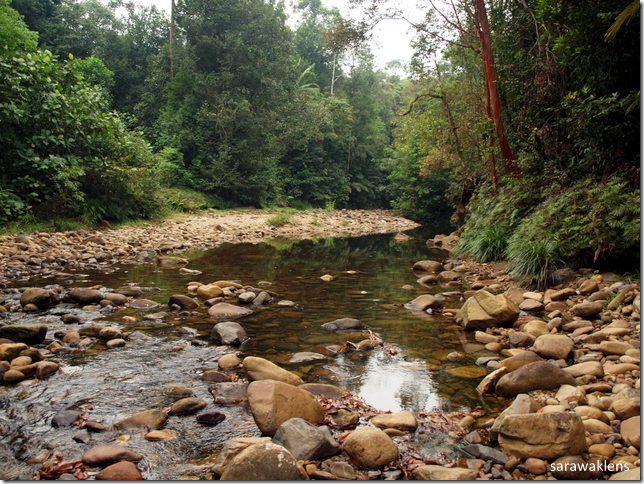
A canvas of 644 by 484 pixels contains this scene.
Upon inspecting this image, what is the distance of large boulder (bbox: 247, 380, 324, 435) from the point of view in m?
3.15

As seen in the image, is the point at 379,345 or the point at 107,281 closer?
the point at 379,345

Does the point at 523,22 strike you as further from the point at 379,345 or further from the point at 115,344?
the point at 115,344

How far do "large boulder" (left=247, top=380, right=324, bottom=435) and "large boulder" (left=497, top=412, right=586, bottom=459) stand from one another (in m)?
1.30

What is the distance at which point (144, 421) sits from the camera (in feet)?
10.5

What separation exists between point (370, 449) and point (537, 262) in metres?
5.78

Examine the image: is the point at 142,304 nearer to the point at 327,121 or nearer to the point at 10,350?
the point at 10,350

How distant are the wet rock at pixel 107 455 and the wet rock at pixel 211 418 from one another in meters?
0.55

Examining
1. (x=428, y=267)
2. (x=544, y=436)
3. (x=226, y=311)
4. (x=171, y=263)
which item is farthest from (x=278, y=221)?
(x=544, y=436)

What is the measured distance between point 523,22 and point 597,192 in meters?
6.34

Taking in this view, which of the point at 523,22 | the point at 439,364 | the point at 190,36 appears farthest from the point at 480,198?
the point at 190,36

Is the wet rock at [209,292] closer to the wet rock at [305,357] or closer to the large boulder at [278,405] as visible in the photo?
the wet rock at [305,357]

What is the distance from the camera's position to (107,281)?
26.7 feet

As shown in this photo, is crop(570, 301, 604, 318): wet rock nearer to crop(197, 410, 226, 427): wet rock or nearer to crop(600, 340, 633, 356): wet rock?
crop(600, 340, 633, 356): wet rock

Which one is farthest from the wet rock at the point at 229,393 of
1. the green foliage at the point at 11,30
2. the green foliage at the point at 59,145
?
the green foliage at the point at 11,30
